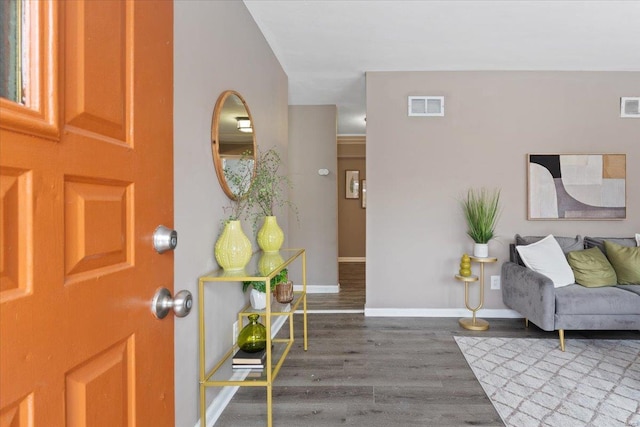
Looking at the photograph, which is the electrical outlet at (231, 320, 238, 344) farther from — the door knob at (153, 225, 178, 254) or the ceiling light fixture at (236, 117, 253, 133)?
the door knob at (153, 225, 178, 254)

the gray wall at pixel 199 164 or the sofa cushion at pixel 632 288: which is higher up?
the gray wall at pixel 199 164

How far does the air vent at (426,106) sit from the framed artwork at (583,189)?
129 cm

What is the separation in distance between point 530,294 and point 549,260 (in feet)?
1.36

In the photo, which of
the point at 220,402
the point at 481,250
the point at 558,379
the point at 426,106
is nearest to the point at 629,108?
the point at 426,106

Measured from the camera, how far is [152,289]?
0.80 metres

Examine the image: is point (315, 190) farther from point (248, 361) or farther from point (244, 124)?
point (248, 361)

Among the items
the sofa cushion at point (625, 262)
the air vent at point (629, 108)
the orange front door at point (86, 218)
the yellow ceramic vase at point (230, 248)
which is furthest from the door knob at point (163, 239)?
the air vent at point (629, 108)

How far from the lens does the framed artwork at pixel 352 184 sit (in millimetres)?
8211

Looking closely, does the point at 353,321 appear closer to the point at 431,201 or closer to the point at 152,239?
the point at 431,201

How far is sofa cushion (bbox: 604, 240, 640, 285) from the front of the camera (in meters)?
3.32

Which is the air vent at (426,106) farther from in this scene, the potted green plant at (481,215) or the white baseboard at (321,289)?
the white baseboard at (321,289)

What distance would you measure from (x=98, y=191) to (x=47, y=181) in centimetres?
11

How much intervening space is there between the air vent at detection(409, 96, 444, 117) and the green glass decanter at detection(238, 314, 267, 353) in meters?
2.83

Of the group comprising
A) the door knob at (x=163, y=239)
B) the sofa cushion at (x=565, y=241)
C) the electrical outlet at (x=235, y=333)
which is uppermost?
the door knob at (x=163, y=239)
